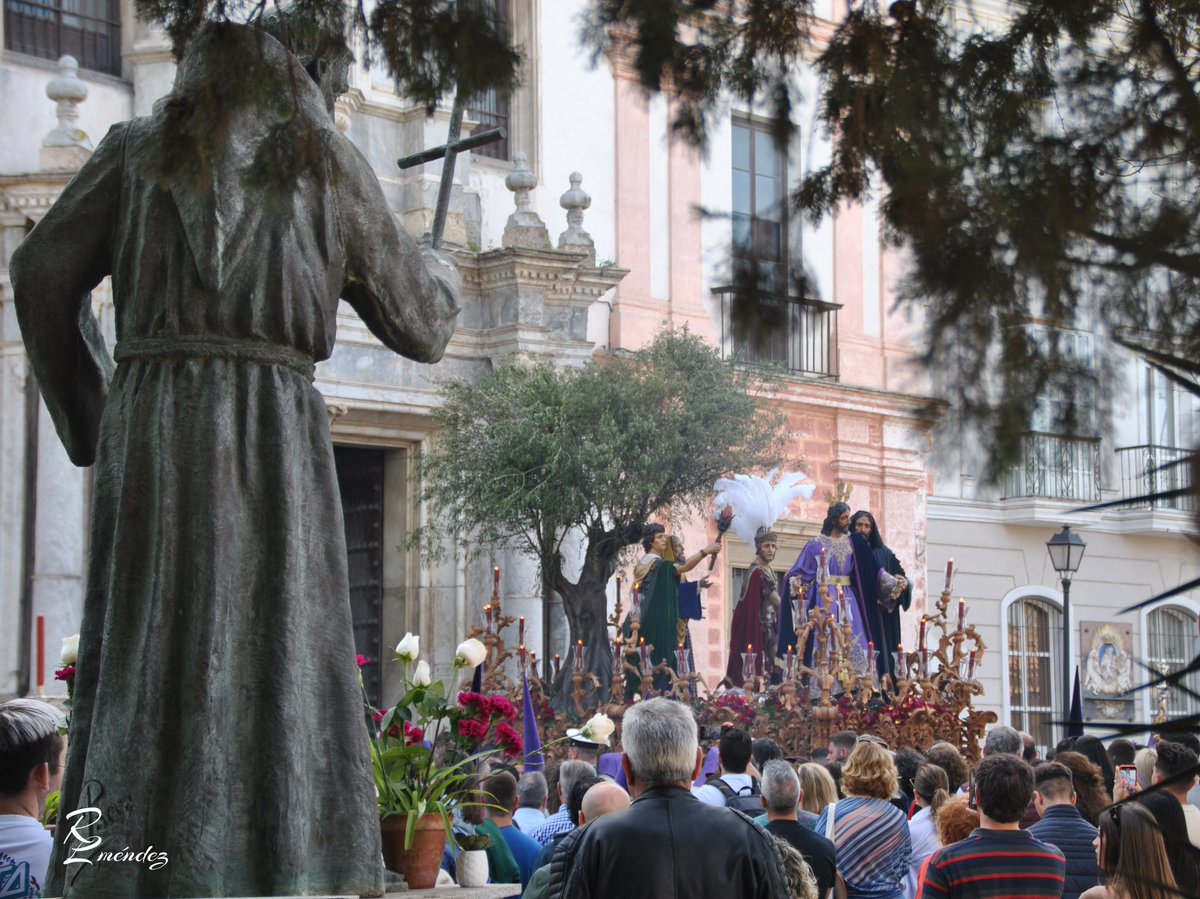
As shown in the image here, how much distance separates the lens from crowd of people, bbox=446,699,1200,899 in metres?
4.76

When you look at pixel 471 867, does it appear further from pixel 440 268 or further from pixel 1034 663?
pixel 1034 663

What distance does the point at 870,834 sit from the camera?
24.3 feet

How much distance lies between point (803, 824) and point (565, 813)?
1.25m

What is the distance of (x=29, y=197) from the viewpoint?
16094 millimetres

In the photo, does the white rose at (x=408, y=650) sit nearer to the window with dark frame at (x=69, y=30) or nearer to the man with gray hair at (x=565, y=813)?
the man with gray hair at (x=565, y=813)

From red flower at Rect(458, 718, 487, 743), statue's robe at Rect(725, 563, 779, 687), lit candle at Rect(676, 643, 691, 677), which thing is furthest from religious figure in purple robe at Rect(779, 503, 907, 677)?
red flower at Rect(458, 718, 487, 743)

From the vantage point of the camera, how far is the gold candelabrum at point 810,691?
1494 centimetres

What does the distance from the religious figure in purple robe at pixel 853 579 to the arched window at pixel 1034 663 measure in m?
9.32

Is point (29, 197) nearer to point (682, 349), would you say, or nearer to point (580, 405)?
point (580, 405)

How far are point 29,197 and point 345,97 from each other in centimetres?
292

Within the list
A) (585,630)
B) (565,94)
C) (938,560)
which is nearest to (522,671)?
(585,630)

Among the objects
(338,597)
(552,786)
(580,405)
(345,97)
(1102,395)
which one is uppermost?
(345,97)

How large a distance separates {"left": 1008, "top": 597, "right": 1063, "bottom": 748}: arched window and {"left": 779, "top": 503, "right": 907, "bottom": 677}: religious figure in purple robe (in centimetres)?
932

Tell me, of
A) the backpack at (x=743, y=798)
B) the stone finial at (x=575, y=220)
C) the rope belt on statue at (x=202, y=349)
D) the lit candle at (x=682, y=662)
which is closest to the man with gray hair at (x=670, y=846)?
the rope belt on statue at (x=202, y=349)
